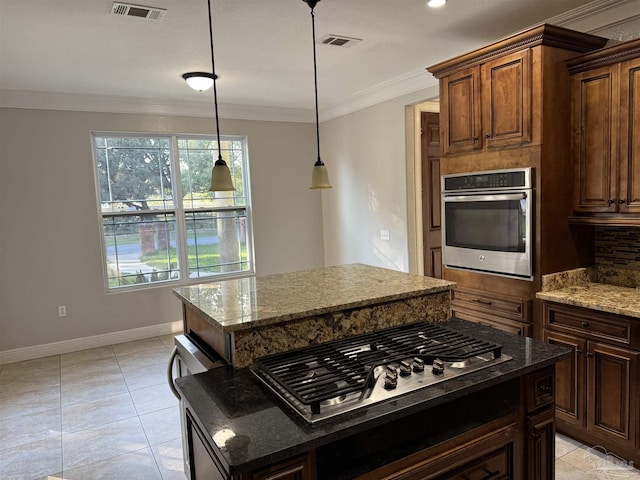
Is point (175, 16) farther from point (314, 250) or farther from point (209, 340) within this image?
point (314, 250)

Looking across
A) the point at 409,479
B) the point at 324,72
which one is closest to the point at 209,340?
the point at 409,479

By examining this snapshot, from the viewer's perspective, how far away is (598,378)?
247cm

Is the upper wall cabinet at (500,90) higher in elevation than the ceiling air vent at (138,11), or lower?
lower

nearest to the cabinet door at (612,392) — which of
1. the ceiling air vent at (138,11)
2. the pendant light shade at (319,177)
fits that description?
the pendant light shade at (319,177)

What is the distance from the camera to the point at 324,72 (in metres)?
4.14

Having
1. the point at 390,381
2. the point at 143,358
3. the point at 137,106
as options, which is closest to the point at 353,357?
the point at 390,381

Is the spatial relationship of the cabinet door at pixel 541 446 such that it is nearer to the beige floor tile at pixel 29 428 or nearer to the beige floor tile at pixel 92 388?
the beige floor tile at pixel 29 428

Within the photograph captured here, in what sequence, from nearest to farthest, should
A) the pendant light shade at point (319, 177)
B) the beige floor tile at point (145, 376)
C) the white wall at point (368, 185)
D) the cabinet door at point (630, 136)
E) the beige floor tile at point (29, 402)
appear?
the cabinet door at point (630, 136) < the pendant light shade at point (319, 177) < the beige floor tile at point (29, 402) < the beige floor tile at point (145, 376) < the white wall at point (368, 185)

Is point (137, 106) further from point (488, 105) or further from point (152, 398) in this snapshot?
point (488, 105)

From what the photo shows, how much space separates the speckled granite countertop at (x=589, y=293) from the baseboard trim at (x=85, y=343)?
13.5 ft

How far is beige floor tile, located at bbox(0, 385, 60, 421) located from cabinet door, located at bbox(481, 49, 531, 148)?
3.80m

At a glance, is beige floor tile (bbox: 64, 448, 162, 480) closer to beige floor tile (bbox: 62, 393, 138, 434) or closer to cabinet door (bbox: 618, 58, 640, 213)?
beige floor tile (bbox: 62, 393, 138, 434)

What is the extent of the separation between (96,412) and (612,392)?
3418 mm

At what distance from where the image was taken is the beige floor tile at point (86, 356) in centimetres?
446
